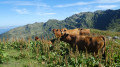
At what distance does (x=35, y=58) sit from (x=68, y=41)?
16.0 feet

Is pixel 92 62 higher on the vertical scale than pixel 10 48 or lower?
lower

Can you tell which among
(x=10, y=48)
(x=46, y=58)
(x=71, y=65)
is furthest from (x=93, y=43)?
(x=10, y=48)

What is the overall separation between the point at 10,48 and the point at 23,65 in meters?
5.03

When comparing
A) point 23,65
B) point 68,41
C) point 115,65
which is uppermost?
point 68,41

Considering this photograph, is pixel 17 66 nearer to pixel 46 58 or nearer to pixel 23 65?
pixel 23 65

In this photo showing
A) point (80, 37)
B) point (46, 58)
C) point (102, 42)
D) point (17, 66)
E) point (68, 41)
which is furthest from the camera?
point (68, 41)

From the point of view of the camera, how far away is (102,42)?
10734 mm

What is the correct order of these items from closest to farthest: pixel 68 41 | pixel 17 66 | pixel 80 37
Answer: pixel 17 66
pixel 80 37
pixel 68 41

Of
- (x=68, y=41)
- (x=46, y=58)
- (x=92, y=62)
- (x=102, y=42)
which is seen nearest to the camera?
(x=92, y=62)

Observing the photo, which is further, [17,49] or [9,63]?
[17,49]

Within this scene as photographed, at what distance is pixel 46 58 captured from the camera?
385 inches

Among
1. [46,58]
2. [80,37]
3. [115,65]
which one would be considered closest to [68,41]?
[80,37]

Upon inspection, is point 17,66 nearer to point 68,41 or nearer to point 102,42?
point 68,41

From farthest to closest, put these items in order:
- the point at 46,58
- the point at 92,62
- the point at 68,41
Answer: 1. the point at 68,41
2. the point at 46,58
3. the point at 92,62
